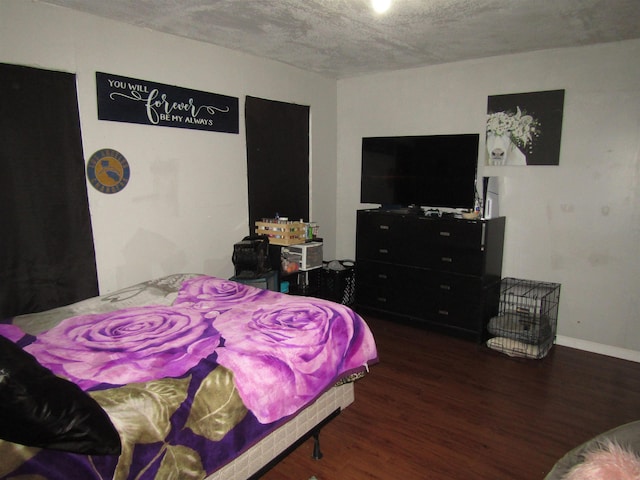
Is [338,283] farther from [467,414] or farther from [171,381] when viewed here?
[171,381]

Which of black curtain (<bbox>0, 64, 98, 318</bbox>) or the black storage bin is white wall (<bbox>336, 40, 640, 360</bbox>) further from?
black curtain (<bbox>0, 64, 98, 318</bbox>)

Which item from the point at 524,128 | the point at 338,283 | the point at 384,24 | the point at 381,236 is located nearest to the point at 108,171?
the point at 384,24

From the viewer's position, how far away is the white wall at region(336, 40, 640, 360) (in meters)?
3.23

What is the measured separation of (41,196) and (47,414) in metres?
1.90

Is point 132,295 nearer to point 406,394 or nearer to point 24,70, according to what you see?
point 24,70

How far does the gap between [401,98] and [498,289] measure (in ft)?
7.02

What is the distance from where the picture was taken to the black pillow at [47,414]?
3.48ft

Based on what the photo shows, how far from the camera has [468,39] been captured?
3176 mm

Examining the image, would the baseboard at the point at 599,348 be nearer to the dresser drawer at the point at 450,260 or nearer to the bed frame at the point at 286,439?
the dresser drawer at the point at 450,260

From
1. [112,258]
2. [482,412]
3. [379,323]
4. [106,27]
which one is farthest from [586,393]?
[106,27]

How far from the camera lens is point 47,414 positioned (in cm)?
110

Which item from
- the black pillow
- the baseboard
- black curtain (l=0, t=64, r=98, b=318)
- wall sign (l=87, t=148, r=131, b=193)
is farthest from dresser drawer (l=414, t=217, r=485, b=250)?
the black pillow

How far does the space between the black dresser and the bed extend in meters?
1.66

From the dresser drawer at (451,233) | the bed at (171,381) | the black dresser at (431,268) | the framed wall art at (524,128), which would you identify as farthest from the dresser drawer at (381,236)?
the bed at (171,381)
